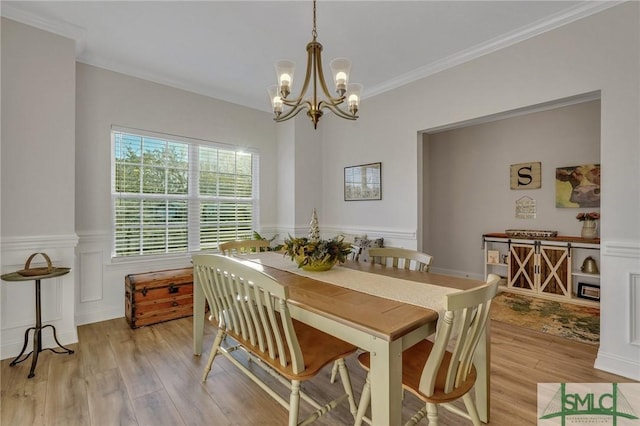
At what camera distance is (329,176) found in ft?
15.6

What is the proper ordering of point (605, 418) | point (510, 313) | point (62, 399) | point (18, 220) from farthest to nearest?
point (510, 313) → point (18, 220) → point (62, 399) → point (605, 418)

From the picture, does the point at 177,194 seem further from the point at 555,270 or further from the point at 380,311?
the point at 555,270

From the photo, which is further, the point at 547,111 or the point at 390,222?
the point at 547,111

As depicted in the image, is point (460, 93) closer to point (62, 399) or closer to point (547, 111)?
point (547, 111)

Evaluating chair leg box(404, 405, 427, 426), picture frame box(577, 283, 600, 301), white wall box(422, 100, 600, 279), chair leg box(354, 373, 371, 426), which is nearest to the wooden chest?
chair leg box(354, 373, 371, 426)

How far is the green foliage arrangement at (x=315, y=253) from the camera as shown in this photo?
6.70 feet

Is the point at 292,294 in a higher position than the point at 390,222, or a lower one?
lower

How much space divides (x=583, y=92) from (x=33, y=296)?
4852 millimetres

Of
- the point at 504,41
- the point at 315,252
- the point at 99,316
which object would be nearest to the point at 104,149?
the point at 99,316

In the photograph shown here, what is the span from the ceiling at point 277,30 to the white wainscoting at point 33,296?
1848 mm

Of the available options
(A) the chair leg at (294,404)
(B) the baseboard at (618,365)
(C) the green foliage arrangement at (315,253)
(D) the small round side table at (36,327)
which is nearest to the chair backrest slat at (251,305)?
(A) the chair leg at (294,404)

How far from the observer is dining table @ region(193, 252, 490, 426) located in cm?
117

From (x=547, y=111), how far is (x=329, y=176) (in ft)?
10.8

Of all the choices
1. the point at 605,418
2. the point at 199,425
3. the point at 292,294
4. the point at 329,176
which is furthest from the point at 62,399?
the point at 329,176
